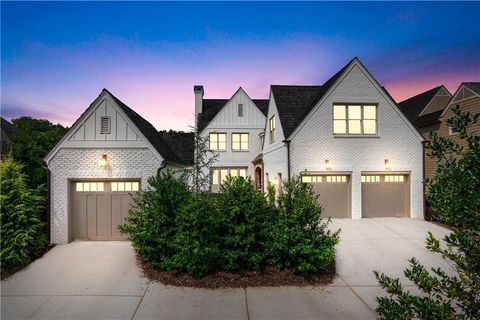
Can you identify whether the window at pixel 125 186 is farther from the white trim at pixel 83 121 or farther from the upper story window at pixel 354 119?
the upper story window at pixel 354 119

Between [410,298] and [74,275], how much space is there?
8.98m

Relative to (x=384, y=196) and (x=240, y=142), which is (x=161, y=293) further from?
(x=240, y=142)

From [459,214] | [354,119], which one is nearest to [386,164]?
[354,119]

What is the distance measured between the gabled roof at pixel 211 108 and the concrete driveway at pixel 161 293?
17.6 meters

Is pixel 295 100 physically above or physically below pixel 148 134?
above

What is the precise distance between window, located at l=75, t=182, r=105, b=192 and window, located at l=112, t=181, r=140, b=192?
0.52m

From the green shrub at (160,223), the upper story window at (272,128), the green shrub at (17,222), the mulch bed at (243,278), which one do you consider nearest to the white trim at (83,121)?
the green shrub at (17,222)

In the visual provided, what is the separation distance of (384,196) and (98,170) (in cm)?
1349

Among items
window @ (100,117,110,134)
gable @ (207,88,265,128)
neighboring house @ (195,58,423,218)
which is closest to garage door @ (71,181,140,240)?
window @ (100,117,110,134)

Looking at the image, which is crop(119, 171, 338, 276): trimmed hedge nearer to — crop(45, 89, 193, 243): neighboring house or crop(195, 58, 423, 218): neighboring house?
crop(45, 89, 193, 243): neighboring house

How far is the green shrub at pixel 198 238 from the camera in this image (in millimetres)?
7867

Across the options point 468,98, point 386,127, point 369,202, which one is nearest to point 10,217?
point 369,202

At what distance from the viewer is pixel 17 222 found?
9.43 m

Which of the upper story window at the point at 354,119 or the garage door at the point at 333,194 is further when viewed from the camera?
the upper story window at the point at 354,119
